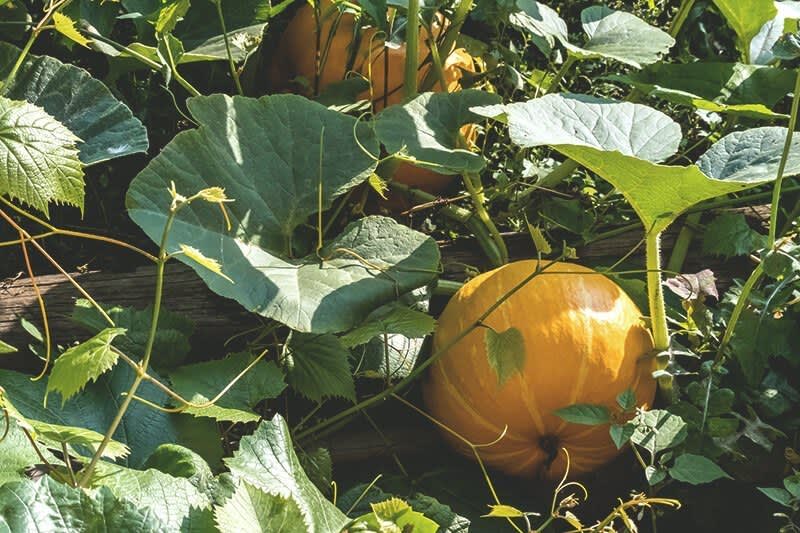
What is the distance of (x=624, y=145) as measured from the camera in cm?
158

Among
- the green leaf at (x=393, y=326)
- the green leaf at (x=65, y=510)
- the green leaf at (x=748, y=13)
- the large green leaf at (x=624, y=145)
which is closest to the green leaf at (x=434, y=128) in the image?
the large green leaf at (x=624, y=145)

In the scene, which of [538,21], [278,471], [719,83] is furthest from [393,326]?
[719,83]

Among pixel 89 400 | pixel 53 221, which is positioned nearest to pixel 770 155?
pixel 89 400

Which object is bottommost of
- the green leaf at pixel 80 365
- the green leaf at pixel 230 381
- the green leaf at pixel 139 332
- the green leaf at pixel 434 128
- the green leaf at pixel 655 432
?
the green leaf at pixel 655 432

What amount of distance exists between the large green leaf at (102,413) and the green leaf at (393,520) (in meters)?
0.42

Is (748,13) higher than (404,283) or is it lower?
higher

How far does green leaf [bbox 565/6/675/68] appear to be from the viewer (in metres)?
1.87

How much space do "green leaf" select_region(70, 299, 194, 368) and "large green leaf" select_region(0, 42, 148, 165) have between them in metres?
0.26

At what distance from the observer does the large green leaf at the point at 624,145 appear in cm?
147

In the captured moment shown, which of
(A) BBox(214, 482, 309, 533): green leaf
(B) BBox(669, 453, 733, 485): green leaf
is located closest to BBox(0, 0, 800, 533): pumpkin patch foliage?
(B) BBox(669, 453, 733, 485): green leaf

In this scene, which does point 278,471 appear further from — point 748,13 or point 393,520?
point 748,13

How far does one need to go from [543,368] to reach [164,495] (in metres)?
0.66

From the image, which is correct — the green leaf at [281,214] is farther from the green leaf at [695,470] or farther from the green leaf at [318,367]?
the green leaf at [695,470]

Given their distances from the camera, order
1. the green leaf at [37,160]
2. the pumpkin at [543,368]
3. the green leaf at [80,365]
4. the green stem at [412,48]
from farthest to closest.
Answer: the green stem at [412,48] < the pumpkin at [543,368] < the green leaf at [37,160] < the green leaf at [80,365]
